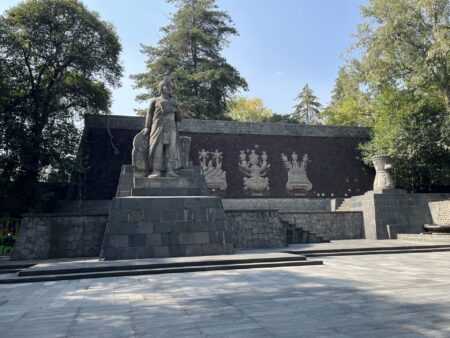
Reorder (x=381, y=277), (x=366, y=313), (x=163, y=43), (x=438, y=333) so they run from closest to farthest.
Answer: (x=438, y=333) → (x=366, y=313) → (x=381, y=277) → (x=163, y=43)

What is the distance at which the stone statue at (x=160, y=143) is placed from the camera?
1016 cm

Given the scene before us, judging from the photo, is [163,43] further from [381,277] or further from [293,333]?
[293,333]

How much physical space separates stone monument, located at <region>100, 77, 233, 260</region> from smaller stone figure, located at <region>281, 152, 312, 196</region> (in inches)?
360

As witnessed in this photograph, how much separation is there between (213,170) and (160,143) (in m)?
7.70

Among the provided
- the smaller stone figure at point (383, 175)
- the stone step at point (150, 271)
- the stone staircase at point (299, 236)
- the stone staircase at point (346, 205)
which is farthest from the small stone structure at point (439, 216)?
the stone step at point (150, 271)

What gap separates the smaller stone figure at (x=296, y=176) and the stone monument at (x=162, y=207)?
30.0 ft

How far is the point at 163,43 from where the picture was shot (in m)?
25.6

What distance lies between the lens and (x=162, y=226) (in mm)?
8953

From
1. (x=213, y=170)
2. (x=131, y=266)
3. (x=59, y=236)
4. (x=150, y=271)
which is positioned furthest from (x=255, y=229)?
(x=213, y=170)

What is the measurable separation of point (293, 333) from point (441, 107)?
60.5ft

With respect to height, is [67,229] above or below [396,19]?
below

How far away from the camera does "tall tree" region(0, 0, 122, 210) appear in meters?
15.3

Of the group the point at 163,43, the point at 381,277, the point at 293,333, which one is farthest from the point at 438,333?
the point at 163,43

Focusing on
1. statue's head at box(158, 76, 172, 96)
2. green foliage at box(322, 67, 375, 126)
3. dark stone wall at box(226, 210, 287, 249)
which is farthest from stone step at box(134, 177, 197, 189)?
green foliage at box(322, 67, 375, 126)
